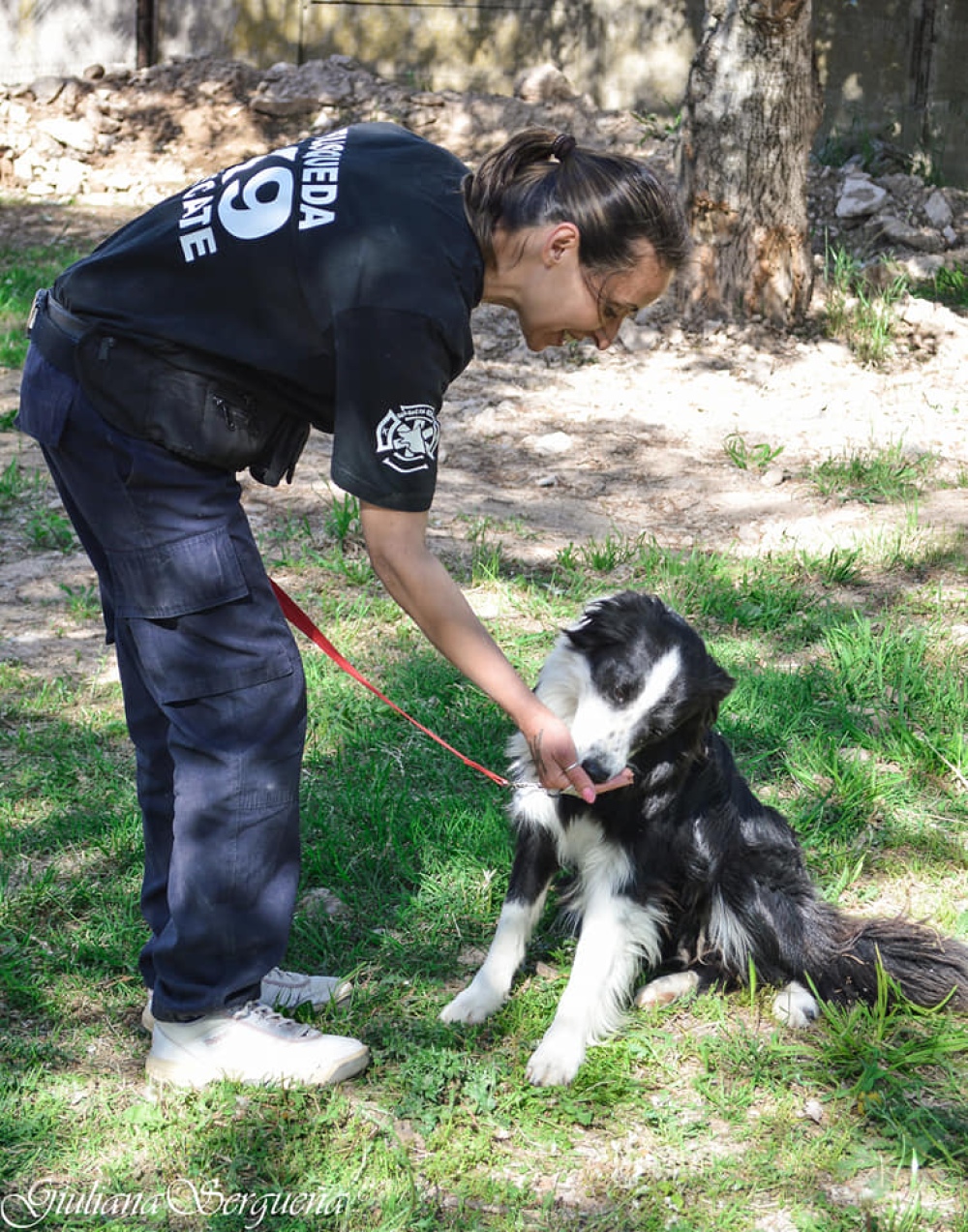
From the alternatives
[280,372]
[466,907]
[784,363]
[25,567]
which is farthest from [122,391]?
[784,363]

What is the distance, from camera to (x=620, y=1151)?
8.46 ft

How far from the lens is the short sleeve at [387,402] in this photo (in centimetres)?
213

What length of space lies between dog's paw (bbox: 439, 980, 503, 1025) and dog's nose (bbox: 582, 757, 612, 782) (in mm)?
630

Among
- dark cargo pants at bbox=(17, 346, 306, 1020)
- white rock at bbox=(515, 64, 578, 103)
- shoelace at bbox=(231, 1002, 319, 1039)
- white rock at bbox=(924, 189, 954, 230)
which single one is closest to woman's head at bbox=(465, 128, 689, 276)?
dark cargo pants at bbox=(17, 346, 306, 1020)

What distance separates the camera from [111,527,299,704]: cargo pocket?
238cm

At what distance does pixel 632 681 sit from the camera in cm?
276

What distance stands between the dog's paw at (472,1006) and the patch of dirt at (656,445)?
2.17m

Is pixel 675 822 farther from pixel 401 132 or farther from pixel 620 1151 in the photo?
pixel 401 132

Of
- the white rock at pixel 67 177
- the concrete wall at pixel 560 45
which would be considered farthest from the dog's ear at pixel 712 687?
the white rock at pixel 67 177

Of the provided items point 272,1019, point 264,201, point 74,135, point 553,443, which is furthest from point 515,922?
point 74,135

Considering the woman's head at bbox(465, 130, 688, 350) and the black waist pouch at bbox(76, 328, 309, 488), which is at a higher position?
the woman's head at bbox(465, 130, 688, 350)

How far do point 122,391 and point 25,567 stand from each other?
313 centimetres

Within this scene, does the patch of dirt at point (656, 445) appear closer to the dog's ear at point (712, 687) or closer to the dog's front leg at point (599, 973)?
the dog's front leg at point (599, 973)

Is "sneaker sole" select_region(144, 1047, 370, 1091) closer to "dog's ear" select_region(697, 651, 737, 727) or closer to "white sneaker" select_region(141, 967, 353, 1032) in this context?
"white sneaker" select_region(141, 967, 353, 1032)
